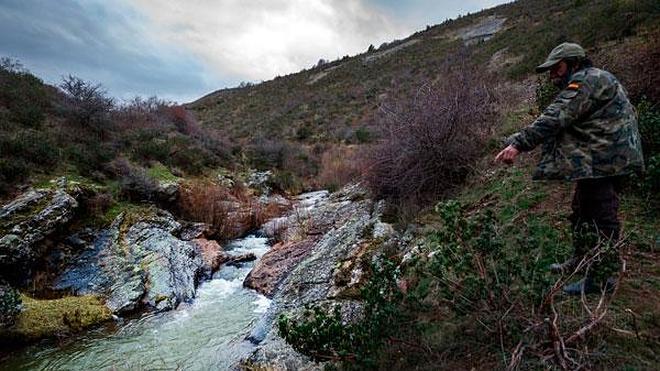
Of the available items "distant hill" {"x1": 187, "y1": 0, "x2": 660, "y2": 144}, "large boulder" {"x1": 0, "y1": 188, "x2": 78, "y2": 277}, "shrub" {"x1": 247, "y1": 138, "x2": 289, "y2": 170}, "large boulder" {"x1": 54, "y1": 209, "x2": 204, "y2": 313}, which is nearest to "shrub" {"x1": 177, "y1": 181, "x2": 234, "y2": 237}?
"large boulder" {"x1": 54, "y1": 209, "x2": 204, "y2": 313}

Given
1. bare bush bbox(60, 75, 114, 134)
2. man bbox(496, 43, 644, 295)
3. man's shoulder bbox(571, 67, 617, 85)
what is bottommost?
man bbox(496, 43, 644, 295)

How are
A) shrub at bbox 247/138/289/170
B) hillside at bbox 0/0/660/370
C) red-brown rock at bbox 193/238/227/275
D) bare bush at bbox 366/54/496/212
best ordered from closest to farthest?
1. hillside at bbox 0/0/660/370
2. bare bush at bbox 366/54/496/212
3. red-brown rock at bbox 193/238/227/275
4. shrub at bbox 247/138/289/170

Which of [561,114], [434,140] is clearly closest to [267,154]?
[434,140]

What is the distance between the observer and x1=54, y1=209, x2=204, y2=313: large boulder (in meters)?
6.71

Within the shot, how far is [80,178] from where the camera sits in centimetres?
870

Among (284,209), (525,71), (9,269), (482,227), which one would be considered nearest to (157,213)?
(9,269)

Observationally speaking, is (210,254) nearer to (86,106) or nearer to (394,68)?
(86,106)

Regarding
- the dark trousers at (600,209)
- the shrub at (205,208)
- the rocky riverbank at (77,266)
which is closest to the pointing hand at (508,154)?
the dark trousers at (600,209)

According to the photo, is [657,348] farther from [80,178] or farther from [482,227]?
[80,178]

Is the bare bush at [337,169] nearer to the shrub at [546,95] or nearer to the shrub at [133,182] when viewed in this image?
the shrub at [133,182]

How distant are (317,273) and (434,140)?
2614 mm

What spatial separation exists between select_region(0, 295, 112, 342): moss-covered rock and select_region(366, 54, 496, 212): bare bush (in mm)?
4875

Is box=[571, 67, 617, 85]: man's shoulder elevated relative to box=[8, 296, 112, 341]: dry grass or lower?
elevated

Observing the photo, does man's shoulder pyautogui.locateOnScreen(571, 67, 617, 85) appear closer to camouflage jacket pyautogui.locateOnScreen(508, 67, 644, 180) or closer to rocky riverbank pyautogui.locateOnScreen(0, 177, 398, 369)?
camouflage jacket pyautogui.locateOnScreen(508, 67, 644, 180)
